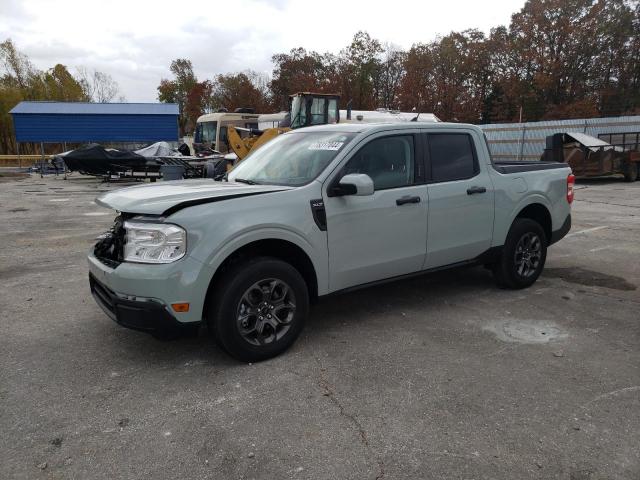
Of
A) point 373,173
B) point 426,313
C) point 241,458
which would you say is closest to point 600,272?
point 426,313

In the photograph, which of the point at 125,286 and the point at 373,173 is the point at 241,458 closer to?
the point at 125,286

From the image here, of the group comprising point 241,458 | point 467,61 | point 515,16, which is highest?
point 515,16

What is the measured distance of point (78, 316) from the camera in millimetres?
4895

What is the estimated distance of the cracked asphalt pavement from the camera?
267cm

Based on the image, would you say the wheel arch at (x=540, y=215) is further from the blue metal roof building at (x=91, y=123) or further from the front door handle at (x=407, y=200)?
the blue metal roof building at (x=91, y=123)

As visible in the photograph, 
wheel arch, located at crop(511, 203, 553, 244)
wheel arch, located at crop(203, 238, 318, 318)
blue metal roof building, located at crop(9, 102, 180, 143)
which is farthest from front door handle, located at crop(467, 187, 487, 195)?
blue metal roof building, located at crop(9, 102, 180, 143)

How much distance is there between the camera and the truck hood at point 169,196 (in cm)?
352

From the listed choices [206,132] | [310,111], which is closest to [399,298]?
[310,111]

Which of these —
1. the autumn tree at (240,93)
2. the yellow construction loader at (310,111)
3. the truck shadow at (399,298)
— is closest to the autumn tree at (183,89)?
the autumn tree at (240,93)

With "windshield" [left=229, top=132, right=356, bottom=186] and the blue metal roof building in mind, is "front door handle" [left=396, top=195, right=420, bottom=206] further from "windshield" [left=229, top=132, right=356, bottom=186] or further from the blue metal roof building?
the blue metal roof building

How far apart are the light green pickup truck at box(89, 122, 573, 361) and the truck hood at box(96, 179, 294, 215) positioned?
0.05ft

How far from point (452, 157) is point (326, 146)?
136 centimetres

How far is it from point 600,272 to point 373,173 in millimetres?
3745

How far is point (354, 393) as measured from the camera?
335 cm
